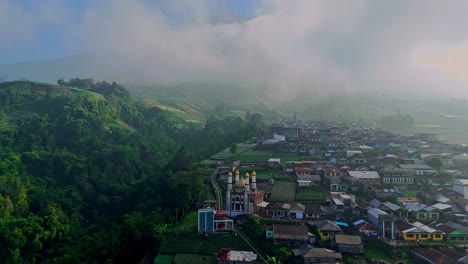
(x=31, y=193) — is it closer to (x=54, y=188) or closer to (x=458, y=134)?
(x=54, y=188)

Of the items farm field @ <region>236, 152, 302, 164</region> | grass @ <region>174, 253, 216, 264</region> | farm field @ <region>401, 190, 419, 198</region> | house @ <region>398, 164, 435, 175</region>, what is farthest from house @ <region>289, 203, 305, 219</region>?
farm field @ <region>236, 152, 302, 164</region>

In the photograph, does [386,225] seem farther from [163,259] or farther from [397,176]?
[163,259]

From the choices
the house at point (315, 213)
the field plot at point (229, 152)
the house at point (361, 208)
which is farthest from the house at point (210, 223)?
the field plot at point (229, 152)

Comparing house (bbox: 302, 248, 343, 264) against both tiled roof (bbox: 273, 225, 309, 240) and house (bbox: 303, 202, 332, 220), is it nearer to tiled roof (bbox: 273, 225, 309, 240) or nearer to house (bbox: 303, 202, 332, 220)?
tiled roof (bbox: 273, 225, 309, 240)

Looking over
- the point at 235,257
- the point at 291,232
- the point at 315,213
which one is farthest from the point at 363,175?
the point at 235,257

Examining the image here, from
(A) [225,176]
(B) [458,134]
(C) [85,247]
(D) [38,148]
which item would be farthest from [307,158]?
(B) [458,134]
